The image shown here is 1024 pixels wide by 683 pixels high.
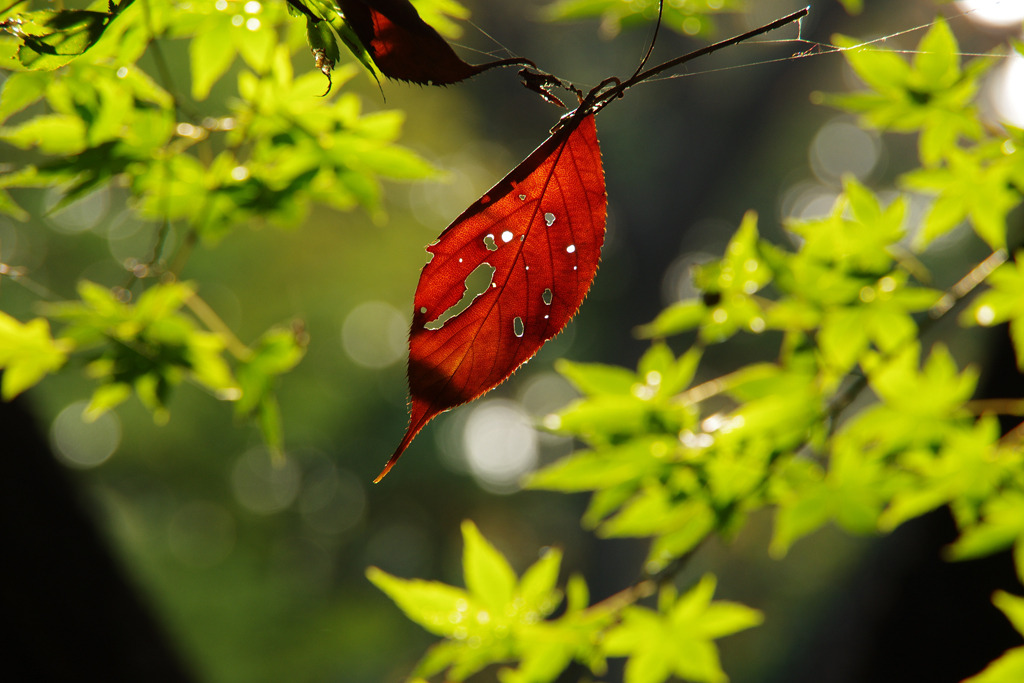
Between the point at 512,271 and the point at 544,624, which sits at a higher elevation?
the point at 512,271

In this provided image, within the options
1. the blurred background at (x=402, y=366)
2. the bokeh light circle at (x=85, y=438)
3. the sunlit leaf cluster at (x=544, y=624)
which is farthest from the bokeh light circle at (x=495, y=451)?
the sunlit leaf cluster at (x=544, y=624)

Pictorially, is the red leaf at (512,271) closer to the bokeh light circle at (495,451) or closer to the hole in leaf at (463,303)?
the hole in leaf at (463,303)

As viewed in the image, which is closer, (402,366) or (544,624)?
(544,624)

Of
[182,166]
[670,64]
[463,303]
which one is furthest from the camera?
[463,303]

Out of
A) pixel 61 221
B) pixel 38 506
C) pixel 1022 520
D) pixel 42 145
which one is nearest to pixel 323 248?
pixel 61 221

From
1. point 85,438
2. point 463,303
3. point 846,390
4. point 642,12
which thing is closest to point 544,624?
point 846,390

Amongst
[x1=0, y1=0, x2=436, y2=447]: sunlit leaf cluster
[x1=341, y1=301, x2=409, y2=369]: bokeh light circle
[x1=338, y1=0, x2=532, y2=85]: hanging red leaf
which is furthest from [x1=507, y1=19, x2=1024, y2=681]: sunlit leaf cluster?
[x1=341, y1=301, x2=409, y2=369]: bokeh light circle

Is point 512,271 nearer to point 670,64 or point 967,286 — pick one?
point 670,64

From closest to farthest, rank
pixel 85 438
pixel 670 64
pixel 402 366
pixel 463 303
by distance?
1. pixel 670 64
2. pixel 463 303
3. pixel 85 438
4. pixel 402 366
